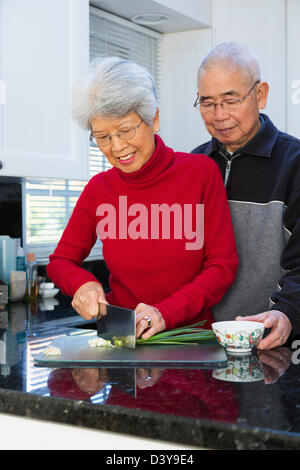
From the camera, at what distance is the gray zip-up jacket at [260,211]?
1610 mm

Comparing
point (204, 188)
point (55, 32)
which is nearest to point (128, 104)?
point (204, 188)

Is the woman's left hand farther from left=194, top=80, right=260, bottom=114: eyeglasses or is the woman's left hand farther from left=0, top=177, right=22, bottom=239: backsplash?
left=0, top=177, right=22, bottom=239: backsplash

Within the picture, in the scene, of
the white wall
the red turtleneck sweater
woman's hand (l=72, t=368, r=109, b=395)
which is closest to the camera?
woman's hand (l=72, t=368, r=109, b=395)

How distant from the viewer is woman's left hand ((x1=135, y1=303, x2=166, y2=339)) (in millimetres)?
1310

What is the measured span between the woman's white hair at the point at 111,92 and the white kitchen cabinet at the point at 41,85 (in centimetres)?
66

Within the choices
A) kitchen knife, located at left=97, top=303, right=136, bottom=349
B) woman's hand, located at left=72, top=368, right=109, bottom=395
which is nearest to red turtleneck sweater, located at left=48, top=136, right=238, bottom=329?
kitchen knife, located at left=97, top=303, right=136, bottom=349

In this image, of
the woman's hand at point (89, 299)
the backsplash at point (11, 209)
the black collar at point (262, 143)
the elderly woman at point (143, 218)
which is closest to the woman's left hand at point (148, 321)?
the elderly woman at point (143, 218)

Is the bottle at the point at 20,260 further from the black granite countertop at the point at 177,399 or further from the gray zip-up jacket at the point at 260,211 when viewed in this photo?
the black granite countertop at the point at 177,399

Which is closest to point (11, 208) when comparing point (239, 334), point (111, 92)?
point (111, 92)

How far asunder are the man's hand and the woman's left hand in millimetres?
167

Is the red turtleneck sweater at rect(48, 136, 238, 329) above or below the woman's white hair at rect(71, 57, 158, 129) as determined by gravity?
below

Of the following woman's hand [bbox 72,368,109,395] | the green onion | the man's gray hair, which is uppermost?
the man's gray hair
